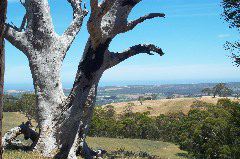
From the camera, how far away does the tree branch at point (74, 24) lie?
17.6 metres

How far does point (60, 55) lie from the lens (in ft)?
56.1

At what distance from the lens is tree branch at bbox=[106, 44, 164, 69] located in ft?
53.7

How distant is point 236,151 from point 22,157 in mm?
31127

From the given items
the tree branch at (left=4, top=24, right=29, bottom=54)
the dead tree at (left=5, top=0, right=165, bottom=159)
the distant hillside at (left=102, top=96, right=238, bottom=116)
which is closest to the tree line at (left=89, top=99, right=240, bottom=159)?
the dead tree at (left=5, top=0, right=165, bottom=159)

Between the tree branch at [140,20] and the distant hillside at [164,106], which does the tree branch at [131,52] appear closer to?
the tree branch at [140,20]

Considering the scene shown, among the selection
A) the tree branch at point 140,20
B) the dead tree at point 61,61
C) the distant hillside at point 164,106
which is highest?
the tree branch at point 140,20

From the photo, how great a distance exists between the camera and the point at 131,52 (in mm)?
17016

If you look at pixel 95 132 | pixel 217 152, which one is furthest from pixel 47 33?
pixel 95 132

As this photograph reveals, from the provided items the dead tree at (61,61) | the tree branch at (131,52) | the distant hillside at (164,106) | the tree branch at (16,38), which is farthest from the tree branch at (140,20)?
the distant hillside at (164,106)

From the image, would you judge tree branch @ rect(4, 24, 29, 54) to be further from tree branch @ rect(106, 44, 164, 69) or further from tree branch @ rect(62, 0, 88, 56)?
tree branch @ rect(106, 44, 164, 69)

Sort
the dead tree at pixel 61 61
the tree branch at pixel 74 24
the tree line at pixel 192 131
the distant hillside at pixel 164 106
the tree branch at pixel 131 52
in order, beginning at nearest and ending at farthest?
the dead tree at pixel 61 61, the tree branch at pixel 131 52, the tree branch at pixel 74 24, the tree line at pixel 192 131, the distant hillside at pixel 164 106

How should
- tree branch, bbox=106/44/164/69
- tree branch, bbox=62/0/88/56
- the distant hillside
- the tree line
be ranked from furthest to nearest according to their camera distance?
1. the distant hillside
2. the tree line
3. tree branch, bbox=62/0/88/56
4. tree branch, bbox=106/44/164/69

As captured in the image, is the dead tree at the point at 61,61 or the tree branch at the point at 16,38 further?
the tree branch at the point at 16,38

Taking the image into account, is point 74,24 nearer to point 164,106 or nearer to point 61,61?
point 61,61
